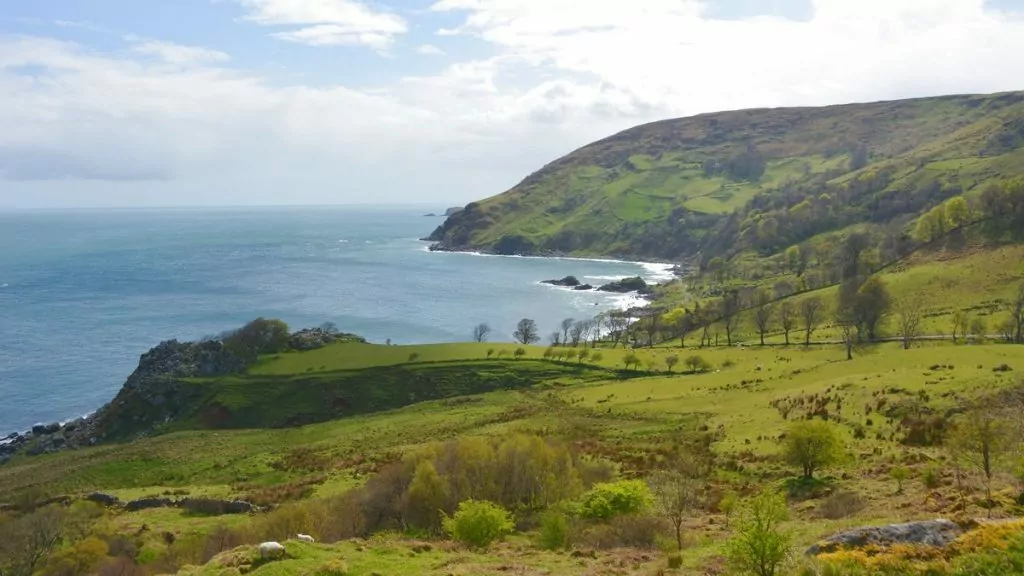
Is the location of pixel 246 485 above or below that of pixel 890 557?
below

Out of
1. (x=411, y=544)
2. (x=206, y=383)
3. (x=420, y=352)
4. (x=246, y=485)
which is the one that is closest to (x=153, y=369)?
(x=206, y=383)

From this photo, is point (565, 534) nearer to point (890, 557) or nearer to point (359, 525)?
point (359, 525)

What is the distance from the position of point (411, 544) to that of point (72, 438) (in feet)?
270

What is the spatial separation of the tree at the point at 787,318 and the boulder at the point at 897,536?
79.3 m

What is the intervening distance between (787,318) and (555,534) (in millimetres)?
80251

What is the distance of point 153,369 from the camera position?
102m

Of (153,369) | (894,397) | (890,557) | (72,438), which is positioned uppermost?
(890,557)

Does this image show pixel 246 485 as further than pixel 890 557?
Yes

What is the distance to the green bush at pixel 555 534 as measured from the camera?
29.4 m

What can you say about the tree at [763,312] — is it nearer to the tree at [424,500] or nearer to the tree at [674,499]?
the tree at [674,499]

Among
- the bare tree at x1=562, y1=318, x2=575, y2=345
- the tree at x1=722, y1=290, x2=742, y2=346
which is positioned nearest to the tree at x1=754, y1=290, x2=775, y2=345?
the tree at x1=722, y1=290, x2=742, y2=346

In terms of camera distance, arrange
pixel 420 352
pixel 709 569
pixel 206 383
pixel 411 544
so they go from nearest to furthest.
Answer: pixel 709 569, pixel 411 544, pixel 206 383, pixel 420 352

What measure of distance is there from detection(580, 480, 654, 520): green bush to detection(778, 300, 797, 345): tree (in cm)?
6867

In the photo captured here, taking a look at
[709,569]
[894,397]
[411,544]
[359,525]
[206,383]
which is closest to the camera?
[709,569]
